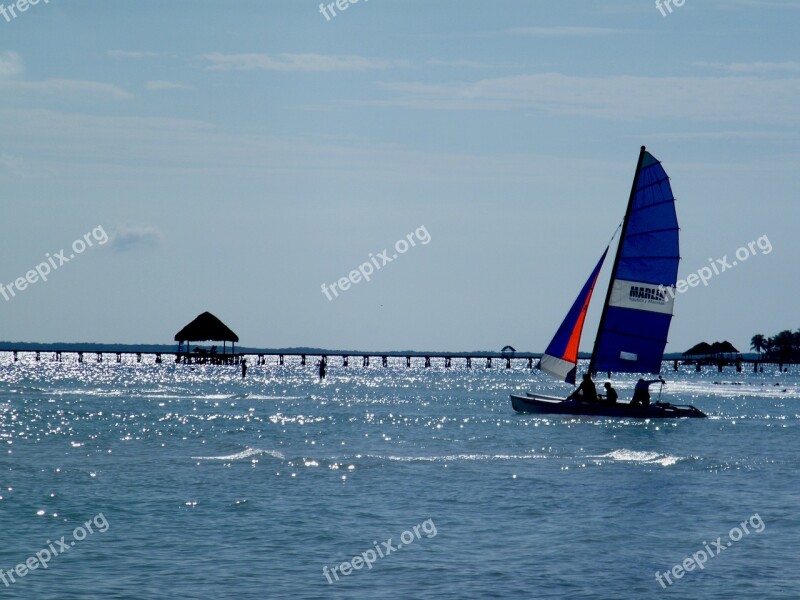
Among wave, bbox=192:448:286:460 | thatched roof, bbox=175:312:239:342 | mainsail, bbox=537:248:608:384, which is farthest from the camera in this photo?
thatched roof, bbox=175:312:239:342

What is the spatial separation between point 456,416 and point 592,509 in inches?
1322

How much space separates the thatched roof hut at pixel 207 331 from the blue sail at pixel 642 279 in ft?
294

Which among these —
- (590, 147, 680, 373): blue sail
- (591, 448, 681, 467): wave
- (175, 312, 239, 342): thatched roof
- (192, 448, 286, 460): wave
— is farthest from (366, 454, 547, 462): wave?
(175, 312, 239, 342): thatched roof

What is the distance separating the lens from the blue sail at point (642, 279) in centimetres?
5128

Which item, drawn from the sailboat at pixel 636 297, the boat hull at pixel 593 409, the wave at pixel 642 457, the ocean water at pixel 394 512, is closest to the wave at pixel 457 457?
the ocean water at pixel 394 512

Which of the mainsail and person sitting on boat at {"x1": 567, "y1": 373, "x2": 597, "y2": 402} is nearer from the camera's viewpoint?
person sitting on boat at {"x1": 567, "y1": 373, "x2": 597, "y2": 402}

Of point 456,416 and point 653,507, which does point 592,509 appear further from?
point 456,416

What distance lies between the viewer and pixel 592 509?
25875 mm

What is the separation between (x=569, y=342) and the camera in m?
51.2

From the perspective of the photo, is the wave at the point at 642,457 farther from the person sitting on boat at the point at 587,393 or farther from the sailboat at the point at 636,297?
the sailboat at the point at 636,297

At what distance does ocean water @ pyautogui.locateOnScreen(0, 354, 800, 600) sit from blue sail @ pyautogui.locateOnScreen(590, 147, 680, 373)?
4801 millimetres

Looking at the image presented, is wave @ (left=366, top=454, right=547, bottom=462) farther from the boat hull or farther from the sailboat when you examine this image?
the sailboat

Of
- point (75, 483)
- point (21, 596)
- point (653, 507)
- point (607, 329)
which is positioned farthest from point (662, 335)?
point (21, 596)

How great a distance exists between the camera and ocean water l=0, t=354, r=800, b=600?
743 inches
